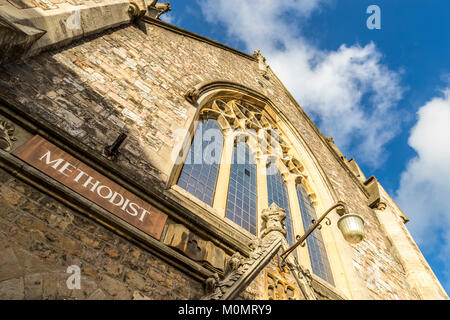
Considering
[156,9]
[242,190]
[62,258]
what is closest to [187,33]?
[156,9]

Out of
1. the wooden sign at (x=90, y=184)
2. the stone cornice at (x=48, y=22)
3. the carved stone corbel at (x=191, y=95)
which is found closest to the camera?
the wooden sign at (x=90, y=184)

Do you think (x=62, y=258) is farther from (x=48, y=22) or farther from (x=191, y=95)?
(x=191, y=95)

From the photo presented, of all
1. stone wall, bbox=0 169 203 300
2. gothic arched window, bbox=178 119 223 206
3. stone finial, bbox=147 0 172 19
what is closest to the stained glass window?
gothic arched window, bbox=178 119 223 206

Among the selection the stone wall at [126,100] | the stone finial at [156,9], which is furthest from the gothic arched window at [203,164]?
the stone finial at [156,9]

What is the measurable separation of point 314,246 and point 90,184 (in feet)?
→ 18.2

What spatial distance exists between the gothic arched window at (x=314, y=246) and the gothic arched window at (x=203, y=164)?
9.20 ft

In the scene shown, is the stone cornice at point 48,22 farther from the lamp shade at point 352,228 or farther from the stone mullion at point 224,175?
the lamp shade at point 352,228

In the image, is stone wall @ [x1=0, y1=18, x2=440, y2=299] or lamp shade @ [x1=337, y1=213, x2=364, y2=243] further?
lamp shade @ [x1=337, y1=213, x2=364, y2=243]

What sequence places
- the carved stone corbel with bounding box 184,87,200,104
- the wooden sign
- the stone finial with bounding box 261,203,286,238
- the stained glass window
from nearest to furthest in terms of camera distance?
the wooden sign
the stone finial with bounding box 261,203,286,238
the carved stone corbel with bounding box 184,87,200,104
the stained glass window

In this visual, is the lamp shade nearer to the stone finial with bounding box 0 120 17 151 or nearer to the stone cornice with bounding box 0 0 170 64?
the stone finial with bounding box 0 120 17 151

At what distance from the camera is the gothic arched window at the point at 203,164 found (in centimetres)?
524

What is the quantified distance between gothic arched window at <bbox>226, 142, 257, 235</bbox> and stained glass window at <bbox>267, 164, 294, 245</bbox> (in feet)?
1.77

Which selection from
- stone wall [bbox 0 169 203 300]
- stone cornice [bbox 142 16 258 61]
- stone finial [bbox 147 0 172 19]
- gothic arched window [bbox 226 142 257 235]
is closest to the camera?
stone wall [bbox 0 169 203 300]

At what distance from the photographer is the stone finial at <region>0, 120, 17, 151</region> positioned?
9.29 ft
